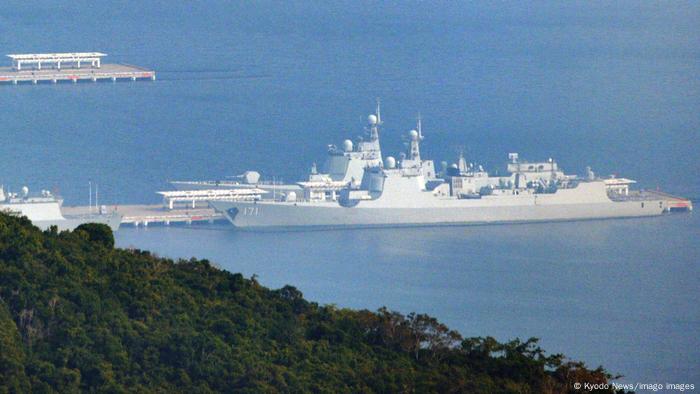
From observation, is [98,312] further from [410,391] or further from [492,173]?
[492,173]

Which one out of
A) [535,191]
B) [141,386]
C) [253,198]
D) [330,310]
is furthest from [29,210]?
[141,386]

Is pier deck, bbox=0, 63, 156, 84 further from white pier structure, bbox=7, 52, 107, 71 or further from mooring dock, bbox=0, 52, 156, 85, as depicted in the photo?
white pier structure, bbox=7, 52, 107, 71

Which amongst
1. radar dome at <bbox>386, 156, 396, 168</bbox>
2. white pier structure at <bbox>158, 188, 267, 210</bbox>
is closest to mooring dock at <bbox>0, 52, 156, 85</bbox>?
radar dome at <bbox>386, 156, 396, 168</bbox>

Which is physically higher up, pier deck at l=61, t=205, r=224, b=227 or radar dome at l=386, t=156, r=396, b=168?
radar dome at l=386, t=156, r=396, b=168

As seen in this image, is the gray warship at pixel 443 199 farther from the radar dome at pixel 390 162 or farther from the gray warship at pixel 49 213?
the gray warship at pixel 49 213

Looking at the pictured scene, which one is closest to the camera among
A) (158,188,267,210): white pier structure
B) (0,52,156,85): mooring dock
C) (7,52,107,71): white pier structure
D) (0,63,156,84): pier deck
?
(158,188,267,210): white pier structure

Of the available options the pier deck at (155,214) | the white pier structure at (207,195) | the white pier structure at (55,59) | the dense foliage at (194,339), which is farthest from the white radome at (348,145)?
the dense foliage at (194,339)

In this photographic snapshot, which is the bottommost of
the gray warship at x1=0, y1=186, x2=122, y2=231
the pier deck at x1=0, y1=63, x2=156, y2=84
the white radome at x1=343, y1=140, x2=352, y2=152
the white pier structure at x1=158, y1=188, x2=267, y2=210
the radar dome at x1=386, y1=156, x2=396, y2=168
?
the gray warship at x1=0, y1=186, x2=122, y2=231

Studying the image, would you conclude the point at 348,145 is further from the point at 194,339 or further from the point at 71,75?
the point at 194,339
